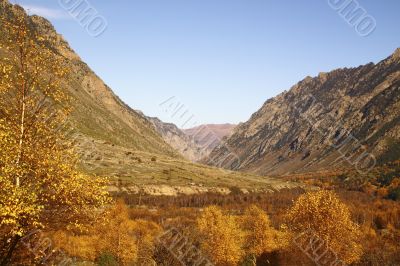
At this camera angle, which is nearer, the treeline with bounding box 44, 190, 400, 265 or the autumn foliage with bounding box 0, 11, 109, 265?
the autumn foliage with bounding box 0, 11, 109, 265

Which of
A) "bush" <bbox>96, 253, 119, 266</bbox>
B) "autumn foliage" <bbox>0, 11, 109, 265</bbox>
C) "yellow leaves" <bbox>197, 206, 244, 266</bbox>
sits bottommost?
"yellow leaves" <bbox>197, 206, 244, 266</bbox>

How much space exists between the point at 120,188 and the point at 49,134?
7007 inches

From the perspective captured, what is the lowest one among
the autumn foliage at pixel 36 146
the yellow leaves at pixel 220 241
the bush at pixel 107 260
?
the yellow leaves at pixel 220 241

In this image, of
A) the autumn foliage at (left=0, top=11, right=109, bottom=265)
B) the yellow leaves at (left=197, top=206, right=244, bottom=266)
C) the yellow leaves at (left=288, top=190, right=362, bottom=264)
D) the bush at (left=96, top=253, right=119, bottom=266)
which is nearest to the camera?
the autumn foliage at (left=0, top=11, right=109, bottom=265)

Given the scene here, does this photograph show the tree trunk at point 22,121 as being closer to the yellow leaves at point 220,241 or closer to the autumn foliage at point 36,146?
the autumn foliage at point 36,146

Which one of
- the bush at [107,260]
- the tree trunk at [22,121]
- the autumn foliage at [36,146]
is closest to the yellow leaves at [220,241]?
the bush at [107,260]

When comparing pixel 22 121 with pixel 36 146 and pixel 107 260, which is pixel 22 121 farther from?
pixel 107 260

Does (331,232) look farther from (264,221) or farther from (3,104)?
(3,104)

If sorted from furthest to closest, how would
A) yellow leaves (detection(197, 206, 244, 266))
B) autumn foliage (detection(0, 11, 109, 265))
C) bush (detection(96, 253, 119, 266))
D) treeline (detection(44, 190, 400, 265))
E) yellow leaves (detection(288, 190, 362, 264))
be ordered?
yellow leaves (detection(197, 206, 244, 266)) < yellow leaves (detection(288, 190, 362, 264)) < treeline (detection(44, 190, 400, 265)) < bush (detection(96, 253, 119, 266)) < autumn foliage (detection(0, 11, 109, 265))

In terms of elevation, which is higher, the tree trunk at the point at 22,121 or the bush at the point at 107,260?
the tree trunk at the point at 22,121

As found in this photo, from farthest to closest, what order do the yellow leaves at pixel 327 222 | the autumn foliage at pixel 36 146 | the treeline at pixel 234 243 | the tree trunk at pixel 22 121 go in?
the yellow leaves at pixel 327 222
the treeline at pixel 234 243
the tree trunk at pixel 22 121
the autumn foliage at pixel 36 146

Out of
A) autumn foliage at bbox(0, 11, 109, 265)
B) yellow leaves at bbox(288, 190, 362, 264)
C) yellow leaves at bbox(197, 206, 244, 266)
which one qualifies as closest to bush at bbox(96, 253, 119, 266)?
yellow leaves at bbox(197, 206, 244, 266)

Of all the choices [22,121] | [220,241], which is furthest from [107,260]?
[22,121]

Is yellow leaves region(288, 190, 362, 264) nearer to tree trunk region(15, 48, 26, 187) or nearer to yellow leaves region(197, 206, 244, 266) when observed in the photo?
yellow leaves region(197, 206, 244, 266)
